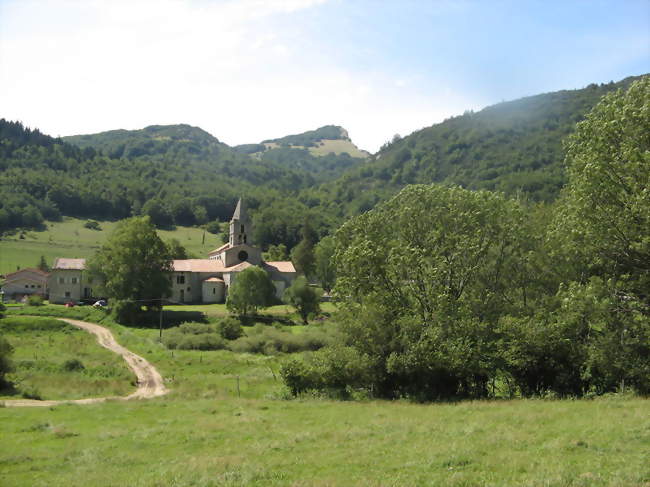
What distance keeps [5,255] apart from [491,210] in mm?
116624

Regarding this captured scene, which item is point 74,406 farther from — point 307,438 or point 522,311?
point 522,311

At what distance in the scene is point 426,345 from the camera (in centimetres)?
2427

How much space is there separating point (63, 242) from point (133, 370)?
110 metres

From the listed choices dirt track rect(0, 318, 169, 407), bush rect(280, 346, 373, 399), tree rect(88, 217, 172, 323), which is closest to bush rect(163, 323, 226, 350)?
dirt track rect(0, 318, 169, 407)

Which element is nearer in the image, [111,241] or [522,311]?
[522,311]

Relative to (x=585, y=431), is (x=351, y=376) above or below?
below

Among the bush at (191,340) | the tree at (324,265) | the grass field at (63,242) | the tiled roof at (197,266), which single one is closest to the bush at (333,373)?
the bush at (191,340)

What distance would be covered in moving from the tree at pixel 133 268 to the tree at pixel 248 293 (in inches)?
385

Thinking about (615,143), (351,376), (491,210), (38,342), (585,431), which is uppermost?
(615,143)

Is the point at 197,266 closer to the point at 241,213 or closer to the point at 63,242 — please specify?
the point at 241,213

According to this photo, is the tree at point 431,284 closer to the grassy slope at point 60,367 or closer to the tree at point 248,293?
the grassy slope at point 60,367

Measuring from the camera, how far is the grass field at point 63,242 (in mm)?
113419

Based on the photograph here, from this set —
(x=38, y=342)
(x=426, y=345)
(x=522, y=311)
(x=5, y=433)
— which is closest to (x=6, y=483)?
(x=5, y=433)

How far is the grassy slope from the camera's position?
32.8 meters
